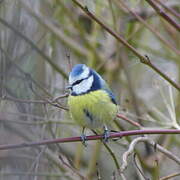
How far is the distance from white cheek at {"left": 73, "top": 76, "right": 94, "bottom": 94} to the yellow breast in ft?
0.11

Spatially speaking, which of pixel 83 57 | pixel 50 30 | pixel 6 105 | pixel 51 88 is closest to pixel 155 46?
pixel 83 57

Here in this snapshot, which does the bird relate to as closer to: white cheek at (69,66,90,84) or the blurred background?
white cheek at (69,66,90,84)

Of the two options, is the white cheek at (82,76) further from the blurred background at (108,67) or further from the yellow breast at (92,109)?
the blurred background at (108,67)

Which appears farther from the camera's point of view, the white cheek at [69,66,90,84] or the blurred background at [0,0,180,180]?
the blurred background at [0,0,180,180]

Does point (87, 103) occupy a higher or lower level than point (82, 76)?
lower

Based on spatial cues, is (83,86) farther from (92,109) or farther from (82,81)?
(92,109)

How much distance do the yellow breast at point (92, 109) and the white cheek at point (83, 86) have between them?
32 millimetres

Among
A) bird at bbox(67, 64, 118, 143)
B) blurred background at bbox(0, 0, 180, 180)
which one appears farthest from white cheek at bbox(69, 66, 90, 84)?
blurred background at bbox(0, 0, 180, 180)

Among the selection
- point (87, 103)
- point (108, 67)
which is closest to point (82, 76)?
point (87, 103)

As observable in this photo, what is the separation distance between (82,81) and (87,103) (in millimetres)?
140

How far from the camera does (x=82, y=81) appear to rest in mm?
2586

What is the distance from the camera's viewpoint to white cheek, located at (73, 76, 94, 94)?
101 inches

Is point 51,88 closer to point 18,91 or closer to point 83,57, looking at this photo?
point 83,57

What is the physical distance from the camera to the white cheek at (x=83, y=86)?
8.40ft
